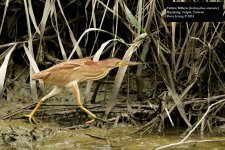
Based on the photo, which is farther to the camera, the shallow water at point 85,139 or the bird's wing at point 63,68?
the bird's wing at point 63,68

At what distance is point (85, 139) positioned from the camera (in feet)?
11.0

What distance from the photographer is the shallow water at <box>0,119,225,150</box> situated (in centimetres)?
321

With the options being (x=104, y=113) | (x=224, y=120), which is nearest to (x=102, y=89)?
(x=104, y=113)

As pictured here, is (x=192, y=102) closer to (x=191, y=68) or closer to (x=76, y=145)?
(x=191, y=68)

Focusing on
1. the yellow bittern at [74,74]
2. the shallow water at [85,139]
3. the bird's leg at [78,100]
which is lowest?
the shallow water at [85,139]

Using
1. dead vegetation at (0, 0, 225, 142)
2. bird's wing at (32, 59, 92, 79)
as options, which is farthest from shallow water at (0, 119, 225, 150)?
bird's wing at (32, 59, 92, 79)

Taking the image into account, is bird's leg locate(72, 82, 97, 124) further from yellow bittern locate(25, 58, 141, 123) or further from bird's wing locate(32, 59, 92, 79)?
bird's wing locate(32, 59, 92, 79)

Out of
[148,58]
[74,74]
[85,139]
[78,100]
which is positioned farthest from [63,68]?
[148,58]

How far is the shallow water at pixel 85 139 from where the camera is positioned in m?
3.21

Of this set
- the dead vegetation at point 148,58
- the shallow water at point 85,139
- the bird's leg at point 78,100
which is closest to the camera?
the shallow water at point 85,139

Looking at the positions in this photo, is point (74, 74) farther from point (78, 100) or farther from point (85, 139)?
point (85, 139)

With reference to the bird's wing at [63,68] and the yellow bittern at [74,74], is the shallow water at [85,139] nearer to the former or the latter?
the yellow bittern at [74,74]

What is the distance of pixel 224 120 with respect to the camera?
3.52 m

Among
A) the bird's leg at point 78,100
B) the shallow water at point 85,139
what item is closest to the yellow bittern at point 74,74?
the bird's leg at point 78,100
